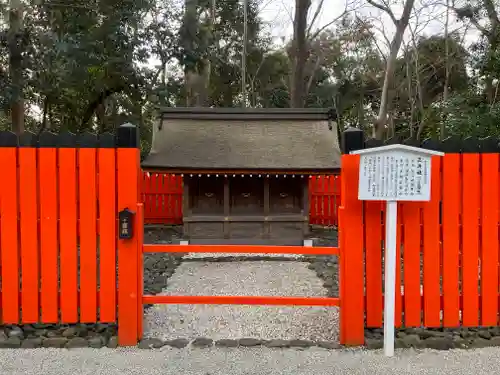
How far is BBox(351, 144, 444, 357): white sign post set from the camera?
3424 millimetres

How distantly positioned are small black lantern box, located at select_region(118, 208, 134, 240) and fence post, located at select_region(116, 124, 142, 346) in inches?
2.8

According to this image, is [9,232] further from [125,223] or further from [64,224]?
[125,223]

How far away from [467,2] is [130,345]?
829 inches

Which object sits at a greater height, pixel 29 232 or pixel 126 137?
pixel 126 137

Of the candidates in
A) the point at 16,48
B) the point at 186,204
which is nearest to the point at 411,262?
the point at 186,204

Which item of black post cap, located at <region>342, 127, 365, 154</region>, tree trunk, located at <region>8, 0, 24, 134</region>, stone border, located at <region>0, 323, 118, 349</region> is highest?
tree trunk, located at <region>8, 0, 24, 134</region>

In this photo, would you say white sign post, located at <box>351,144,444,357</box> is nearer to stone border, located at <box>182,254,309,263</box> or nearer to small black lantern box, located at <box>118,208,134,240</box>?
small black lantern box, located at <box>118,208,134,240</box>

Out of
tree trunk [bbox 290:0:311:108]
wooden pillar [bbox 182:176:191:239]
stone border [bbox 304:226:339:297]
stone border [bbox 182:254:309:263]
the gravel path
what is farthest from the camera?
tree trunk [bbox 290:0:311:108]

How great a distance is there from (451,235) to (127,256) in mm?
3028

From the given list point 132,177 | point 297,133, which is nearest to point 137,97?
point 297,133

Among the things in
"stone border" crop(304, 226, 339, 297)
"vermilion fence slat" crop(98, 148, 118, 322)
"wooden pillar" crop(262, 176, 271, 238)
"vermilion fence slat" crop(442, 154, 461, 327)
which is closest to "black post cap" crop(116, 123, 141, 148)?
"vermilion fence slat" crop(98, 148, 118, 322)

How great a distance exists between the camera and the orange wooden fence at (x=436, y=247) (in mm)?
3680

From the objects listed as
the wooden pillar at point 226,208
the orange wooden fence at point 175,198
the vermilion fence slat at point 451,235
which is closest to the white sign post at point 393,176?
the vermilion fence slat at point 451,235

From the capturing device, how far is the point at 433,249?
12.3 ft
